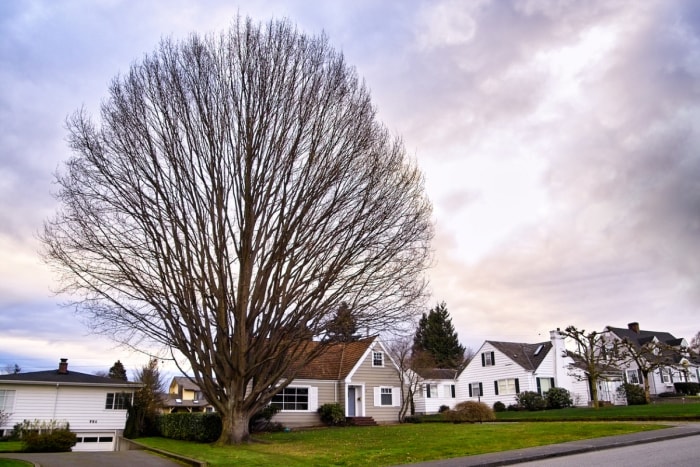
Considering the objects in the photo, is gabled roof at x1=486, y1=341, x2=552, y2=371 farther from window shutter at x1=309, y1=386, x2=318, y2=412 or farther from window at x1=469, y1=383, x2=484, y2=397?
window shutter at x1=309, y1=386, x2=318, y2=412

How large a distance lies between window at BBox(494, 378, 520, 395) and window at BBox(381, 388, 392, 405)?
11.5 m

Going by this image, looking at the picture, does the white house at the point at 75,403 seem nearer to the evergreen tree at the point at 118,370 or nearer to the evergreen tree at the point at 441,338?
the evergreen tree at the point at 118,370

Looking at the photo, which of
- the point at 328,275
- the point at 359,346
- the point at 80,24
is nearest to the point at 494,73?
the point at 328,275

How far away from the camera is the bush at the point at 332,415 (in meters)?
30.1

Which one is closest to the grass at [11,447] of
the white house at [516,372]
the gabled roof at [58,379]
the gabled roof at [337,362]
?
the gabled roof at [58,379]

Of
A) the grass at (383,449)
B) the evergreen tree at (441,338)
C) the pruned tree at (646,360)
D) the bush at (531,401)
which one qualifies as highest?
the evergreen tree at (441,338)

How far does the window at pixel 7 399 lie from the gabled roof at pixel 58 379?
23.8 inches

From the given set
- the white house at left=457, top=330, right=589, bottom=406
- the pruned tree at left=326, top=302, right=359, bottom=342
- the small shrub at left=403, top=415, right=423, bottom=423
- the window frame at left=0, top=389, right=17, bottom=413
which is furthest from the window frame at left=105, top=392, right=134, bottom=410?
the white house at left=457, top=330, right=589, bottom=406

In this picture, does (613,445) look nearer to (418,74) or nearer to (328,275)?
(328,275)

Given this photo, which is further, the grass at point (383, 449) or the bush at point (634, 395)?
the bush at point (634, 395)

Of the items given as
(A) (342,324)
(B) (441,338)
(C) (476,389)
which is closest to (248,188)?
(A) (342,324)

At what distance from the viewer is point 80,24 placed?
15664 mm

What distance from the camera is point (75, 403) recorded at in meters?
28.0

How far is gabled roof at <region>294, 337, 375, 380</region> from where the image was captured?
31734mm
